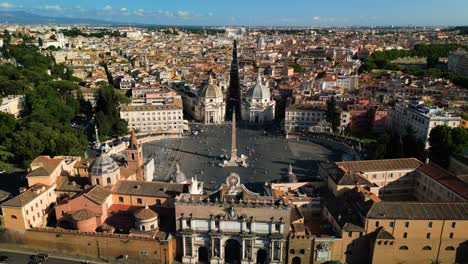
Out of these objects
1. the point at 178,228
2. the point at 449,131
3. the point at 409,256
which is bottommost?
the point at 409,256

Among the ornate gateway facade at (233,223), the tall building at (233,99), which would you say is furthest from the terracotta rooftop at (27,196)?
the tall building at (233,99)

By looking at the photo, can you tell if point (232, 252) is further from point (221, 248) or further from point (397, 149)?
point (397, 149)

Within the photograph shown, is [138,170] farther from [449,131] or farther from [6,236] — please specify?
[449,131]

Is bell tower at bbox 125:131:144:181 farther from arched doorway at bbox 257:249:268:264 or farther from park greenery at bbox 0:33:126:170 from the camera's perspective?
arched doorway at bbox 257:249:268:264

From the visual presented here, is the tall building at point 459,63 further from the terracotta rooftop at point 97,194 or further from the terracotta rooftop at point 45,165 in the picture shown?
the terracotta rooftop at point 45,165

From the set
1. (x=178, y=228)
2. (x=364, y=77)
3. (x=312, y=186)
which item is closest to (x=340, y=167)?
(x=312, y=186)

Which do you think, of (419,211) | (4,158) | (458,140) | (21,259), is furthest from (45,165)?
(458,140)
